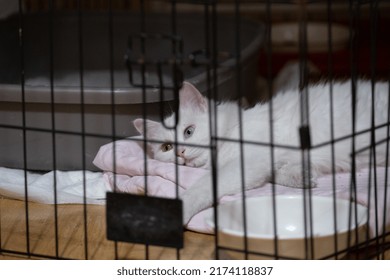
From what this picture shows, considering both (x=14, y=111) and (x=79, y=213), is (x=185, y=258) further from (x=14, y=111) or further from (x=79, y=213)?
(x=14, y=111)

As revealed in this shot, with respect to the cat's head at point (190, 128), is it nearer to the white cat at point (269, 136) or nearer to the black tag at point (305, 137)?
the white cat at point (269, 136)

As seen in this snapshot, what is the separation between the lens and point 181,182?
7.70ft

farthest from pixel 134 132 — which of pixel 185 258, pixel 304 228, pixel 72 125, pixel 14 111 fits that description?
pixel 304 228

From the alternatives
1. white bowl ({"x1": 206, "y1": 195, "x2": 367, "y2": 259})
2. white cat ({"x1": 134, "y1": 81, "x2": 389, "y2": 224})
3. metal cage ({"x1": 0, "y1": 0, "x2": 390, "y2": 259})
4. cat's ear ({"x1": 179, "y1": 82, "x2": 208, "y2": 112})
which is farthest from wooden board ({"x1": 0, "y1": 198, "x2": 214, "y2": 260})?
cat's ear ({"x1": 179, "y1": 82, "x2": 208, "y2": 112})

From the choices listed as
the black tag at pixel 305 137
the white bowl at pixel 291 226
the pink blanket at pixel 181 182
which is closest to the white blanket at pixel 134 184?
the pink blanket at pixel 181 182

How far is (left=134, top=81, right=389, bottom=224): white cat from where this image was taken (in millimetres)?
2340

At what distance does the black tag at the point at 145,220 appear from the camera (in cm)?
→ 190

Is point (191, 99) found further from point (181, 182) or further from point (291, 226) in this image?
point (291, 226)

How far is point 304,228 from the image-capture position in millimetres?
1909

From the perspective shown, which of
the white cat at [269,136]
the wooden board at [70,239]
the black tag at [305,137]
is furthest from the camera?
the white cat at [269,136]

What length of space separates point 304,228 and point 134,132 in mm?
888

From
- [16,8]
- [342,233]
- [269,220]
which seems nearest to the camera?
[342,233]

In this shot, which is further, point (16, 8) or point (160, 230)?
point (16, 8)

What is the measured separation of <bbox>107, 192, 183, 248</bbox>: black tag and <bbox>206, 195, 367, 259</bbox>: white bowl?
9 cm
